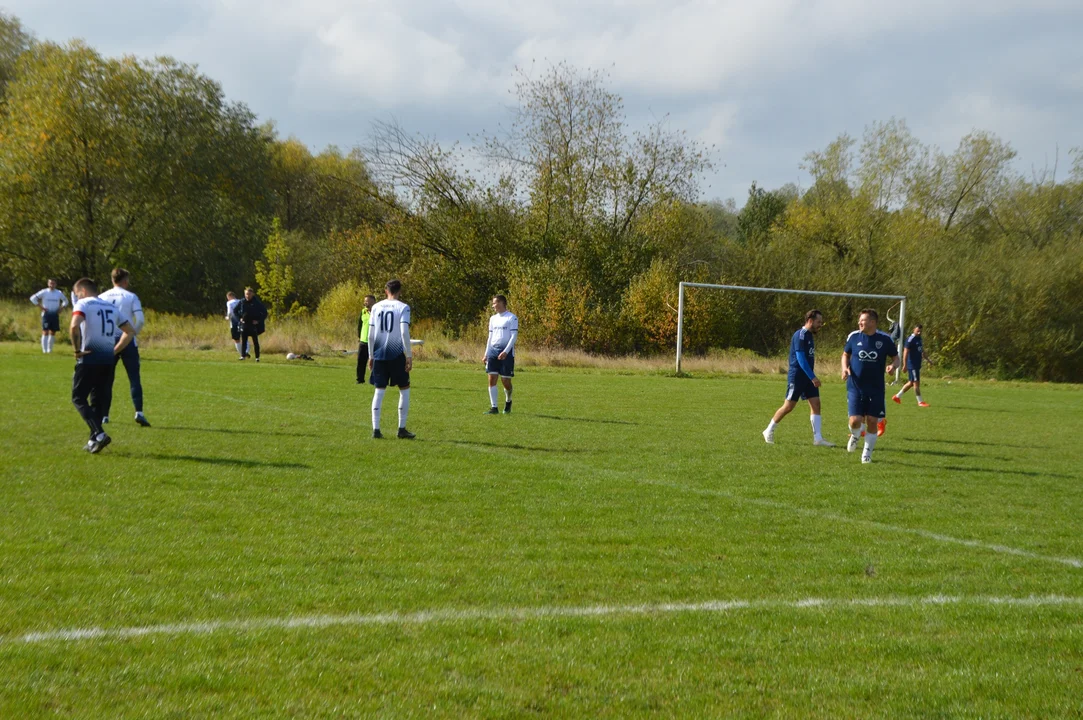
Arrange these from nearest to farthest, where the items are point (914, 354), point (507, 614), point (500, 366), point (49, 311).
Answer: point (507, 614) < point (500, 366) < point (914, 354) < point (49, 311)

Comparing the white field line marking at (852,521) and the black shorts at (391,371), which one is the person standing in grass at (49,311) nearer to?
the black shorts at (391,371)

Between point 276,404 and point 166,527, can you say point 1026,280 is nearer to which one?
point 276,404

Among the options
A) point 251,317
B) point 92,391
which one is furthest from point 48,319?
point 92,391

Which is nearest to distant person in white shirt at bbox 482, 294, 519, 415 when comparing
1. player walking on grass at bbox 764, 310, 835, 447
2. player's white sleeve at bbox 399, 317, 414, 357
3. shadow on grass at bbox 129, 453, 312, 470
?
player's white sleeve at bbox 399, 317, 414, 357

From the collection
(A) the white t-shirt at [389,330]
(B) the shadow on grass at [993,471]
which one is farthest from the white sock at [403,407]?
(B) the shadow on grass at [993,471]

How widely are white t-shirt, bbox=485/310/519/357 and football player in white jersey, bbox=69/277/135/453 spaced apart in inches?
240

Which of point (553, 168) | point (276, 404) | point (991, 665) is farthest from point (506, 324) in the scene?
point (553, 168)

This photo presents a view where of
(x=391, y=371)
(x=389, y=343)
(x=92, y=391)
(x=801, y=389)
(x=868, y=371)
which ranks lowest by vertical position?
(x=92, y=391)

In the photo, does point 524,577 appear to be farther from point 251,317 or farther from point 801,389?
point 251,317

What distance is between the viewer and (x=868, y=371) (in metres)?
10.9

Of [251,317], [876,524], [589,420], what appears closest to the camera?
[876,524]

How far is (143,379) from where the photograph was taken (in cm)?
1922

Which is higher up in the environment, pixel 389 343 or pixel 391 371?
pixel 389 343

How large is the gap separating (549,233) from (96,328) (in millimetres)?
34042
